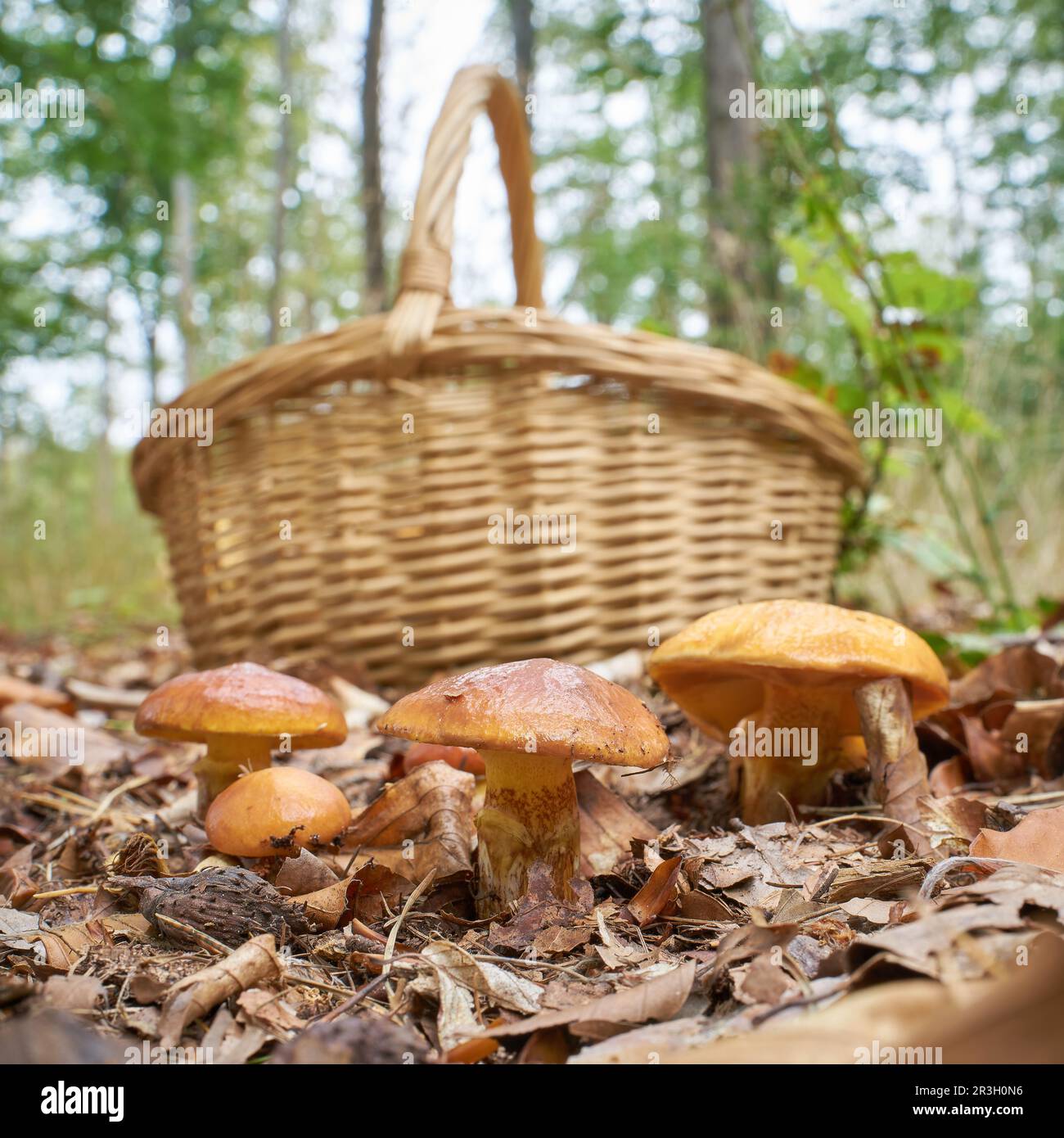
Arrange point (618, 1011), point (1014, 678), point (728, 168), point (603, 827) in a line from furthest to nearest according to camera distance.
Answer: point (728, 168) → point (1014, 678) → point (603, 827) → point (618, 1011)

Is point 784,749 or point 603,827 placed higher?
point 784,749

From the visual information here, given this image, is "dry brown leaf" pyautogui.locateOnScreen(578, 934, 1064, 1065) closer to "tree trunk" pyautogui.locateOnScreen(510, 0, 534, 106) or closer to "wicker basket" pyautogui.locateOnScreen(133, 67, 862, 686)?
"wicker basket" pyautogui.locateOnScreen(133, 67, 862, 686)

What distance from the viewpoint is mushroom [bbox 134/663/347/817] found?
1.51 metres

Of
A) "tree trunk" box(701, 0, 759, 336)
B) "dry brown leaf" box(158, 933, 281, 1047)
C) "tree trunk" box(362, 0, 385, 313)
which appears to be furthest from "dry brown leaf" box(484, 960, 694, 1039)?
"tree trunk" box(362, 0, 385, 313)

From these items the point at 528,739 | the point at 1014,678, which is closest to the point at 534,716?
the point at 528,739

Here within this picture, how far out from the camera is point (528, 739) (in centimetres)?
110

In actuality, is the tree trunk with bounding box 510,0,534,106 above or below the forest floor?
above

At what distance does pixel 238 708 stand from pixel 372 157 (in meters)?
6.86

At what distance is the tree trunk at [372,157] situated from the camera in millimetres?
6922

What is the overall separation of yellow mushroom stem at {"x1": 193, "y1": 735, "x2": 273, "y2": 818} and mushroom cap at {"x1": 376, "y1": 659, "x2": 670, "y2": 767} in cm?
55

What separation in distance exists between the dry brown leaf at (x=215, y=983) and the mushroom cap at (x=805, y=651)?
0.74 m

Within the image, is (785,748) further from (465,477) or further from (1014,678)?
(465,477)

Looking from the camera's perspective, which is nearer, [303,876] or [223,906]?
[223,906]

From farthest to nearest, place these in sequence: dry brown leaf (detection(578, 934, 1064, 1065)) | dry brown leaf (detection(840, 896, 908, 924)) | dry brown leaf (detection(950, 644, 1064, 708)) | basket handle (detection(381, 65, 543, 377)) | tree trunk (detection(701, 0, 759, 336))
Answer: tree trunk (detection(701, 0, 759, 336))
basket handle (detection(381, 65, 543, 377))
dry brown leaf (detection(950, 644, 1064, 708))
dry brown leaf (detection(840, 896, 908, 924))
dry brown leaf (detection(578, 934, 1064, 1065))
